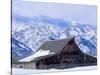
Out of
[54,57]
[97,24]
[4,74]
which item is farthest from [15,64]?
[97,24]

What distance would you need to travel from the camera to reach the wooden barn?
89.3 inches

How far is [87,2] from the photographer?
8.28 ft

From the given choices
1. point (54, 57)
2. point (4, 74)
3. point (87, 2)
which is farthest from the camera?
point (87, 2)

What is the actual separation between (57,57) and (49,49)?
0.13m

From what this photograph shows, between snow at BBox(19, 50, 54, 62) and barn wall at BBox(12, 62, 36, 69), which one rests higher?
snow at BBox(19, 50, 54, 62)

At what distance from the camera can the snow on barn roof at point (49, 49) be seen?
228cm

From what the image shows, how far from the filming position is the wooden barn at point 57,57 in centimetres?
227

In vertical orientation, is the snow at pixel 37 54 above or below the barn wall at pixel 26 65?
above

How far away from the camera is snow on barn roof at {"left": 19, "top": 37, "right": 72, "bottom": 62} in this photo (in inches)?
89.6

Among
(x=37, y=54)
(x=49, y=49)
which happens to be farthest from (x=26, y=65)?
(x=49, y=49)

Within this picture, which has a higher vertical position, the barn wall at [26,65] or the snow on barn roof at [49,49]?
the snow on barn roof at [49,49]

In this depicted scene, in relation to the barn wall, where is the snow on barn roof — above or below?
above

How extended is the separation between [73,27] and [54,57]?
411mm

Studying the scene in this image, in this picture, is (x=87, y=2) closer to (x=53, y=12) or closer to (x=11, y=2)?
(x=53, y=12)
